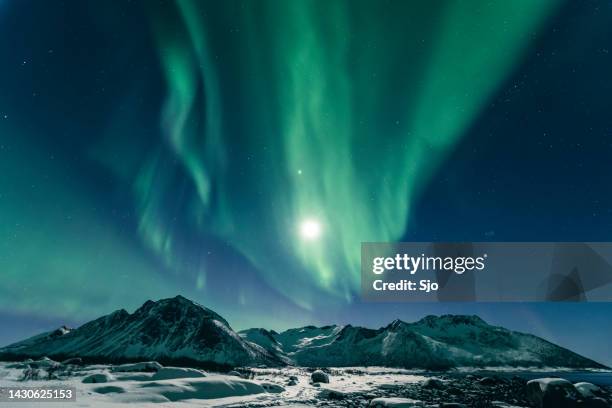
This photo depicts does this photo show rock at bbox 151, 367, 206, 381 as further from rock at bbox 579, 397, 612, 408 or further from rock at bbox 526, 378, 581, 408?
rock at bbox 579, 397, 612, 408

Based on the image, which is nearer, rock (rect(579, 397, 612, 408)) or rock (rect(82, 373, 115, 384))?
rock (rect(82, 373, 115, 384))

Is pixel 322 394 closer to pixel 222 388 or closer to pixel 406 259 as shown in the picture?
pixel 222 388

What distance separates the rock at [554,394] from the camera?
41.7 meters

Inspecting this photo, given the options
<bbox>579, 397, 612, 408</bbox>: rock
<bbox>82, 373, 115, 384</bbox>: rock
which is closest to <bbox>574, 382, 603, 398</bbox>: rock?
<bbox>579, 397, 612, 408</bbox>: rock

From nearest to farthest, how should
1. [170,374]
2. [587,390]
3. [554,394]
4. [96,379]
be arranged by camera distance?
[96,379] → [170,374] → [554,394] → [587,390]

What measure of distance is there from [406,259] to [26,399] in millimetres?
28972

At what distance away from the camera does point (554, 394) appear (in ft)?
138

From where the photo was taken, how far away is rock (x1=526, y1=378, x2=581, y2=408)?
41744 millimetres

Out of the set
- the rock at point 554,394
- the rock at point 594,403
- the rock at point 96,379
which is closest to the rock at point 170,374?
the rock at point 96,379

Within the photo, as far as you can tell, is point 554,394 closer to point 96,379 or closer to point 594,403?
point 594,403

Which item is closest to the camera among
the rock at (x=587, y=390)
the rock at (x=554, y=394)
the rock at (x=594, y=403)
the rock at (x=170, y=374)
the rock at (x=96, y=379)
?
the rock at (x=96, y=379)

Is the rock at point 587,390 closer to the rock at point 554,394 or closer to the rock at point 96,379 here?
the rock at point 554,394

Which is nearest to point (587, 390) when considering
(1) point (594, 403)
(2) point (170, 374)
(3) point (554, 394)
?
(1) point (594, 403)

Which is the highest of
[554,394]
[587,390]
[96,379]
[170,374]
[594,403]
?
[587,390]
